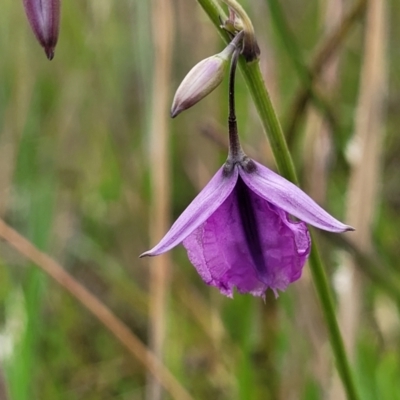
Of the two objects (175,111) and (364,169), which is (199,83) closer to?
(175,111)

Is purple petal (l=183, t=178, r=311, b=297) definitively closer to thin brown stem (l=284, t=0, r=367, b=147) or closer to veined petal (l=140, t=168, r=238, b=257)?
veined petal (l=140, t=168, r=238, b=257)


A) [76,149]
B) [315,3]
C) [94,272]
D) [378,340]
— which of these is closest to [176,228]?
[378,340]

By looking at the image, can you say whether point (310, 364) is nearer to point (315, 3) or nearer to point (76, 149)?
point (76, 149)

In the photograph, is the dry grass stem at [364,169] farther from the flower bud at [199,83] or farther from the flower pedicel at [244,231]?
the flower bud at [199,83]

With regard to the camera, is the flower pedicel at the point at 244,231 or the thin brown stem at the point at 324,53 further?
the thin brown stem at the point at 324,53

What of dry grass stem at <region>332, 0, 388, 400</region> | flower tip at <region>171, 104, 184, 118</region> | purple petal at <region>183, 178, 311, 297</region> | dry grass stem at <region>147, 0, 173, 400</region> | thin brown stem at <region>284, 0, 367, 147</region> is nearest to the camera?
flower tip at <region>171, 104, 184, 118</region>

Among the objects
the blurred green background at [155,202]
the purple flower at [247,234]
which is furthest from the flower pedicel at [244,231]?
the blurred green background at [155,202]

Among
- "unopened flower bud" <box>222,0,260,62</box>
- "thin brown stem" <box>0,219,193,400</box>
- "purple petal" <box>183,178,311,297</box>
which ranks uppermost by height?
"unopened flower bud" <box>222,0,260,62</box>

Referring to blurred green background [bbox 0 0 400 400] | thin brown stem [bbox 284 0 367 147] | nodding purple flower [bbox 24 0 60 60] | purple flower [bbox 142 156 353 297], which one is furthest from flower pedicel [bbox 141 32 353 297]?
thin brown stem [bbox 284 0 367 147]
